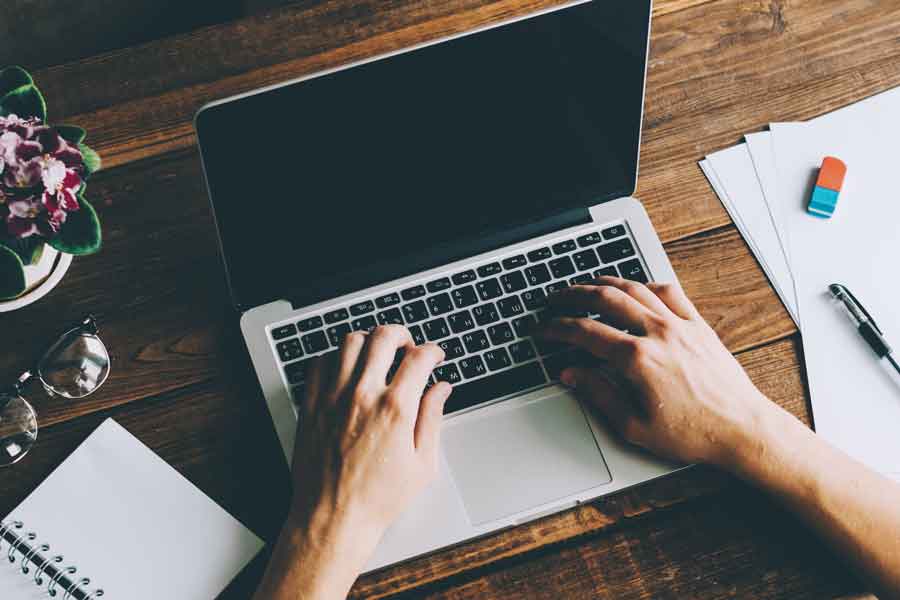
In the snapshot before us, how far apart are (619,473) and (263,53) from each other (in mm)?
768

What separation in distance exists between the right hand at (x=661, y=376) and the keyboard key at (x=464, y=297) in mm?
93

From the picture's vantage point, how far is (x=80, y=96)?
107cm

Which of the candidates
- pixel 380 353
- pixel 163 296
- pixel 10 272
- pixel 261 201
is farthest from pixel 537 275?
pixel 10 272

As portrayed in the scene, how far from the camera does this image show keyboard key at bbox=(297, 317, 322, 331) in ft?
3.08

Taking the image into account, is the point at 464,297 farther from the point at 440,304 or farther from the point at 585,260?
the point at 585,260

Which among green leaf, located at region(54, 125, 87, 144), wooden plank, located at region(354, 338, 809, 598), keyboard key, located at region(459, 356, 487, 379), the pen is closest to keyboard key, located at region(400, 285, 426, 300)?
keyboard key, located at region(459, 356, 487, 379)

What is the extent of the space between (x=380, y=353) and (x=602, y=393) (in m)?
0.27

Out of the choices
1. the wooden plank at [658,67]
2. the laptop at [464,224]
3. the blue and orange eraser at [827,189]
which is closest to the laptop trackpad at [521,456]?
the laptop at [464,224]

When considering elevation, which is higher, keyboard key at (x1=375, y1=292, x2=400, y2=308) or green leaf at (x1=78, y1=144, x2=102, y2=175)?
green leaf at (x1=78, y1=144, x2=102, y2=175)

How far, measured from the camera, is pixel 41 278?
3.11 ft

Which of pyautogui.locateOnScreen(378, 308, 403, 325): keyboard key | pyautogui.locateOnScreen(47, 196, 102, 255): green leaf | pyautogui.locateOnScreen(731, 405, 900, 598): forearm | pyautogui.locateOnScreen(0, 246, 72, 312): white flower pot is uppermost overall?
pyautogui.locateOnScreen(0, 246, 72, 312): white flower pot

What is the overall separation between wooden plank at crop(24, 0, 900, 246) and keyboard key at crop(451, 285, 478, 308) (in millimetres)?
285

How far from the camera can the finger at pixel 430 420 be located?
34.0 inches

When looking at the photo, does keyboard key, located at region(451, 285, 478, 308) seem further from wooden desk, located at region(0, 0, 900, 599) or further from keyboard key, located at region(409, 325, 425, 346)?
wooden desk, located at region(0, 0, 900, 599)
